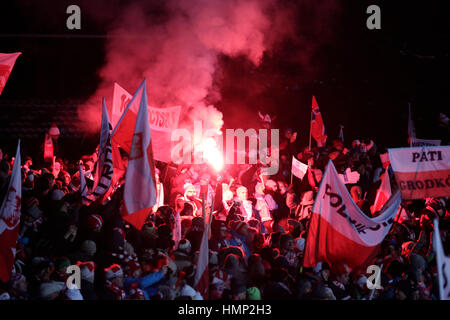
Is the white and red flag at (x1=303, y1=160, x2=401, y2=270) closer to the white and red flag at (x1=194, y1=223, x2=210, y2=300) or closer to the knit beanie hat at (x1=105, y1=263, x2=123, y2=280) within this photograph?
the white and red flag at (x1=194, y1=223, x2=210, y2=300)

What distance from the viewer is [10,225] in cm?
534

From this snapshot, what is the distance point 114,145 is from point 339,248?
139 inches

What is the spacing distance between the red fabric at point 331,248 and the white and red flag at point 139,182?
1.75 m

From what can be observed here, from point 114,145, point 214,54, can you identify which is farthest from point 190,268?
point 214,54

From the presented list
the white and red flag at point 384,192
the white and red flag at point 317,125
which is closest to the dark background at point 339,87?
the white and red flag at point 317,125

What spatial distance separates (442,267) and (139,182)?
10.4 ft

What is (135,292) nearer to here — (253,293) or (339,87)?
(253,293)

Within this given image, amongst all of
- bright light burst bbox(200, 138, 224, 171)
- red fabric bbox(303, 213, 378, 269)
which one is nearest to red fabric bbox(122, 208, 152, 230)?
red fabric bbox(303, 213, 378, 269)

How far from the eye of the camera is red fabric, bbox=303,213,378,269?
582 cm

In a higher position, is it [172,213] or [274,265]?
[172,213]

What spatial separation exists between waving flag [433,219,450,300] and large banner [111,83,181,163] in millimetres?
5022

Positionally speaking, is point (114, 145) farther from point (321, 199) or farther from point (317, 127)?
point (317, 127)

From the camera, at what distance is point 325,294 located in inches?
213

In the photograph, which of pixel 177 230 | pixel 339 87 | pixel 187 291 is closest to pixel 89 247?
pixel 187 291
